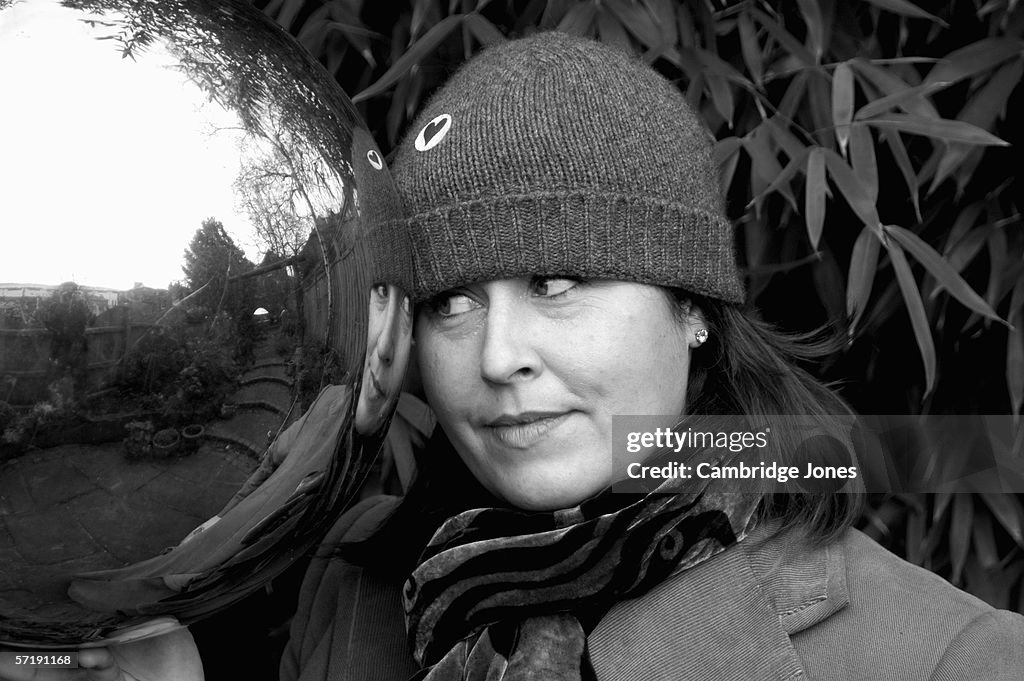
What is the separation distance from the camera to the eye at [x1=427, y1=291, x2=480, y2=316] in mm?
1322

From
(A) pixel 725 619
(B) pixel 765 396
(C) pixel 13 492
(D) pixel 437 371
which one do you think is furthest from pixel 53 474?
(B) pixel 765 396

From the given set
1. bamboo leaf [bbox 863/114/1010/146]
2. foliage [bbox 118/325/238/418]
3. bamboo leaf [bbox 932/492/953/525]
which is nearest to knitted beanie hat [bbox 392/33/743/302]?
foliage [bbox 118/325/238/418]

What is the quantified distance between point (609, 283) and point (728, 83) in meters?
0.83

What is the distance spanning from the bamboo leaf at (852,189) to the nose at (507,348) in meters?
0.79

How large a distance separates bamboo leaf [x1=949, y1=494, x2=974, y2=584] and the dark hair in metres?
0.60

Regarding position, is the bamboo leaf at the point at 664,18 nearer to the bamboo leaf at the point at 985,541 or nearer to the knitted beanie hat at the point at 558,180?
the knitted beanie hat at the point at 558,180

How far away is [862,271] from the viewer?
1.83 meters

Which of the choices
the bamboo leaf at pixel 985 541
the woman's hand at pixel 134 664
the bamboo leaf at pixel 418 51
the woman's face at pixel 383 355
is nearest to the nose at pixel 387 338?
the woman's face at pixel 383 355

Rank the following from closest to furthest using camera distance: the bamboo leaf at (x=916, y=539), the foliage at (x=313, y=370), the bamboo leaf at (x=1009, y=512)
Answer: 1. the foliage at (x=313, y=370)
2. the bamboo leaf at (x=1009, y=512)
3. the bamboo leaf at (x=916, y=539)

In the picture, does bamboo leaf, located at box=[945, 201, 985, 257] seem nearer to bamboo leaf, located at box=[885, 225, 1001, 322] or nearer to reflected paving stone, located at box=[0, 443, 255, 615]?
bamboo leaf, located at box=[885, 225, 1001, 322]

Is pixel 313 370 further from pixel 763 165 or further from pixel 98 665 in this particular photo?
pixel 763 165

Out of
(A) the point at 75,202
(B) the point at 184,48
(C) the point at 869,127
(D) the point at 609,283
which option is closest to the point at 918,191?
(C) the point at 869,127

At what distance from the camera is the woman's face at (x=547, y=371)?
126cm

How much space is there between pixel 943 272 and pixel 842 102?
353mm
